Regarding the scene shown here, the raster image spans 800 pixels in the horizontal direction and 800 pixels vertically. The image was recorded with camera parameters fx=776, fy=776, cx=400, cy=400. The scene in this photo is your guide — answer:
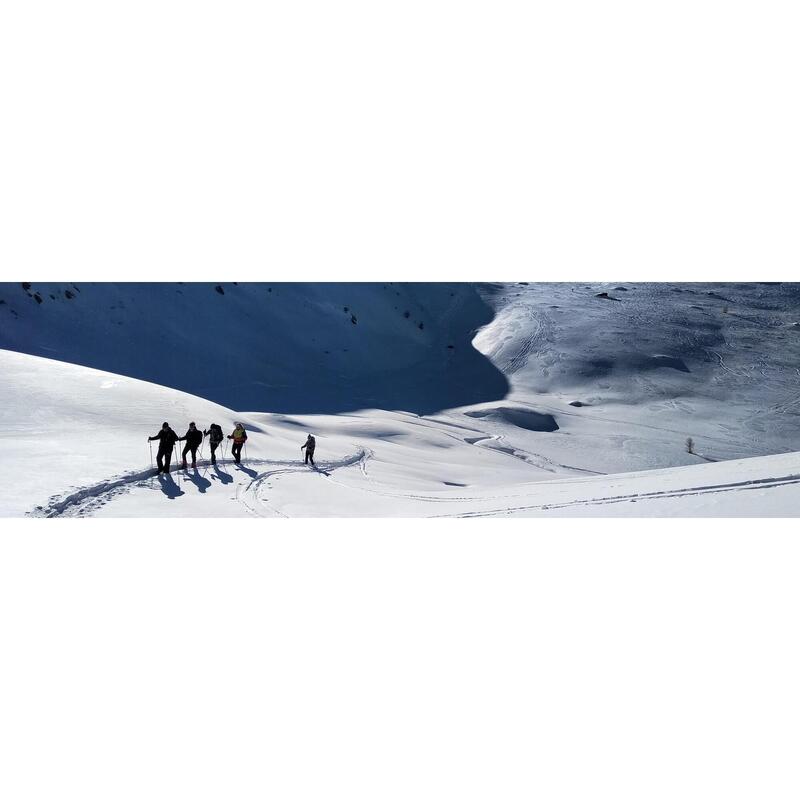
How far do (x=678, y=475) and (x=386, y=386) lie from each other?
26208 mm

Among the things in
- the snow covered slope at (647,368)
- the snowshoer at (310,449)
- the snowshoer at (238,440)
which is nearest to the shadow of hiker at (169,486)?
the snowshoer at (238,440)

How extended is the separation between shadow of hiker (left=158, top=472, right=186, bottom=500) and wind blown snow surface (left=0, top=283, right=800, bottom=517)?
8 centimetres

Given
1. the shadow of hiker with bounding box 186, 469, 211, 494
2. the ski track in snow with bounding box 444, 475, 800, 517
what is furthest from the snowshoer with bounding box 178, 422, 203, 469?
the ski track in snow with bounding box 444, 475, 800, 517

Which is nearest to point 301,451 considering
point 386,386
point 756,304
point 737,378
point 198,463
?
point 198,463

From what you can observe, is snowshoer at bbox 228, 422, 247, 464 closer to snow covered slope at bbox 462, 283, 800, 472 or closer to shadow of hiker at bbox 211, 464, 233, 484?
shadow of hiker at bbox 211, 464, 233, 484

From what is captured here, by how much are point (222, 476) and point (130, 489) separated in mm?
2720

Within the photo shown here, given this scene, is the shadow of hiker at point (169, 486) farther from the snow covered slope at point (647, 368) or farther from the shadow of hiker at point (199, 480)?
the snow covered slope at point (647, 368)

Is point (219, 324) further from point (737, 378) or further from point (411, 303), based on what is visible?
point (737, 378)

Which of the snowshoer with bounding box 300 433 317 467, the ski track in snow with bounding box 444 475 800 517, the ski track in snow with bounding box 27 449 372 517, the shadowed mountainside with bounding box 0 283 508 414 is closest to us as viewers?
the ski track in snow with bounding box 444 475 800 517

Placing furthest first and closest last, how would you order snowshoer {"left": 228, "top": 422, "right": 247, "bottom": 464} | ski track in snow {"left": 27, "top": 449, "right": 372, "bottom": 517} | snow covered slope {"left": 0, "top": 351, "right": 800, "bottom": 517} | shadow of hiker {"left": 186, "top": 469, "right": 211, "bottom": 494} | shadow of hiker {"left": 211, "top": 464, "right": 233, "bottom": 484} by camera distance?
snowshoer {"left": 228, "top": 422, "right": 247, "bottom": 464}
shadow of hiker {"left": 211, "top": 464, "right": 233, "bottom": 484}
shadow of hiker {"left": 186, "top": 469, "right": 211, "bottom": 494}
ski track in snow {"left": 27, "top": 449, "right": 372, "bottom": 517}
snow covered slope {"left": 0, "top": 351, "right": 800, "bottom": 517}

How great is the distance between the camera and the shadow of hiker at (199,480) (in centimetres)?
1691

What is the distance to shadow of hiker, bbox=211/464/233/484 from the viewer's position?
706 inches

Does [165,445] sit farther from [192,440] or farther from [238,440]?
[238,440]

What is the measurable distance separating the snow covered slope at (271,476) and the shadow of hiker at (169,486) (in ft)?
0.08
